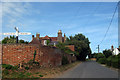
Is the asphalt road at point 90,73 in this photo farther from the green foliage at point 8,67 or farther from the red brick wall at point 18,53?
the green foliage at point 8,67

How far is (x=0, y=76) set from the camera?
11.6 meters

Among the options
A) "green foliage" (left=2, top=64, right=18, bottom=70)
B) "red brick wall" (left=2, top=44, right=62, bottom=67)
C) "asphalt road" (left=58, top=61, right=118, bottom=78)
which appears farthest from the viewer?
"red brick wall" (left=2, top=44, right=62, bottom=67)

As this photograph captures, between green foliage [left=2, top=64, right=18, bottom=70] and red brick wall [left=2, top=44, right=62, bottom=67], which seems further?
red brick wall [left=2, top=44, right=62, bottom=67]

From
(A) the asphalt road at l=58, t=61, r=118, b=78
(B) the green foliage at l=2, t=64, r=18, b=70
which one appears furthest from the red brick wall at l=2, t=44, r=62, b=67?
(A) the asphalt road at l=58, t=61, r=118, b=78

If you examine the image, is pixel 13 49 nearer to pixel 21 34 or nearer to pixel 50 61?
pixel 21 34

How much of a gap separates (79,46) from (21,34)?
2199 inches

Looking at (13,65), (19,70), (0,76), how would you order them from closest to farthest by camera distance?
(0,76) < (19,70) < (13,65)

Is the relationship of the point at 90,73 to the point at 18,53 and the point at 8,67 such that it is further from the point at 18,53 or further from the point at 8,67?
the point at 8,67

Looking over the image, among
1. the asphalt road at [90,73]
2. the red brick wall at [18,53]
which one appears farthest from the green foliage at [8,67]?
the asphalt road at [90,73]

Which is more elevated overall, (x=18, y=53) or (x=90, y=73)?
(x=18, y=53)

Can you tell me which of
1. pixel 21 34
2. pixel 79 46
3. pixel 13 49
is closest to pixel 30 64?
pixel 13 49

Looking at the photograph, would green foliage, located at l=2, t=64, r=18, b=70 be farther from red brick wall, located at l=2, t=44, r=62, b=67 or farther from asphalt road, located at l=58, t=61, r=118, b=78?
asphalt road, located at l=58, t=61, r=118, b=78

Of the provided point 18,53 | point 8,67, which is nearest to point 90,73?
point 18,53

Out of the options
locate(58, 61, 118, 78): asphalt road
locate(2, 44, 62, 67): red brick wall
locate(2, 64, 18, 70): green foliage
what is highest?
locate(2, 44, 62, 67): red brick wall
